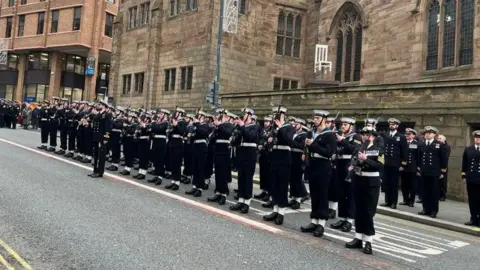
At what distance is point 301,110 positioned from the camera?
59.9ft

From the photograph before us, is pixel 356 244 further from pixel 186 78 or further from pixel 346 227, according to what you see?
pixel 186 78

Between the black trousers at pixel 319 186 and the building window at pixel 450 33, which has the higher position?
the building window at pixel 450 33

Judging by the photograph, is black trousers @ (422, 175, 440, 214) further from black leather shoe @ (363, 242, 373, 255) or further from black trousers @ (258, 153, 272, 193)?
black leather shoe @ (363, 242, 373, 255)

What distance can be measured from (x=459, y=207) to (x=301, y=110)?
7.95 meters

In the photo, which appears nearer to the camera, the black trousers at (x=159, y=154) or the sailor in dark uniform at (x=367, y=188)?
the sailor in dark uniform at (x=367, y=188)

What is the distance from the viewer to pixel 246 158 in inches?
357

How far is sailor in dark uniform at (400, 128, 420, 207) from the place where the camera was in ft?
37.4

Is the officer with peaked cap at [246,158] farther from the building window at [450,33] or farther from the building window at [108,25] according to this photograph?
the building window at [108,25]

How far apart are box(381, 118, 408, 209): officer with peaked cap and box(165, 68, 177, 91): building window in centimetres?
1863

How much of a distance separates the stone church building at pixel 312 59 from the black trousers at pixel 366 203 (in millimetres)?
7383

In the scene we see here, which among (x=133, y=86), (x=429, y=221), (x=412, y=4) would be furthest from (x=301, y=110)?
(x=133, y=86)

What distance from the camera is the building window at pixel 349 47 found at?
75.1 ft

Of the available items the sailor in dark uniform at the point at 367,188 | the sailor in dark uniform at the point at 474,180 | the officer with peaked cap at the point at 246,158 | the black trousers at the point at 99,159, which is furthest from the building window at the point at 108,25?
the sailor in dark uniform at the point at 367,188

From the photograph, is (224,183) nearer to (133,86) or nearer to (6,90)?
(133,86)
